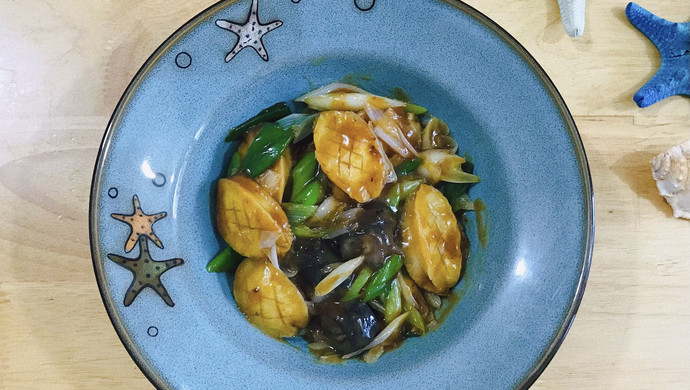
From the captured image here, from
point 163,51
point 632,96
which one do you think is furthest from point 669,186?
point 163,51

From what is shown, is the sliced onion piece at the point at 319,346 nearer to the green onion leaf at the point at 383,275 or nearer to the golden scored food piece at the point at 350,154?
the green onion leaf at the point at 383,275

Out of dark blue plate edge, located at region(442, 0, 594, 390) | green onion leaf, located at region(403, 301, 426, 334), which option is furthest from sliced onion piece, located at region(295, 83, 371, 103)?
green onion leaf, located at region(403, 301, 426, 334)

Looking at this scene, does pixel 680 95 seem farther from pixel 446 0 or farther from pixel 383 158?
pixel 383 158

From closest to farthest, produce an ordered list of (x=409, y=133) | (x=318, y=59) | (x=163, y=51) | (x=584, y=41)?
(x=163, y=51) < (x=318, y=59) < (x=409, y=133) < (x=584, y=41)

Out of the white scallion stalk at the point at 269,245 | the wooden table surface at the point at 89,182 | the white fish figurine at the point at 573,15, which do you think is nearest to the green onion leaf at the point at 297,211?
the white scallion stalk at the point at 269,245

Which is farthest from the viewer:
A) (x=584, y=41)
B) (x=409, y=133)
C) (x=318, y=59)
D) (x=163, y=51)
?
(x=584, y=41)

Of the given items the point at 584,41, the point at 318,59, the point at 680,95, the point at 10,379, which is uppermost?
the point at 318,59

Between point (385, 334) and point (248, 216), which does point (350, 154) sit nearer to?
point (248, 216)
